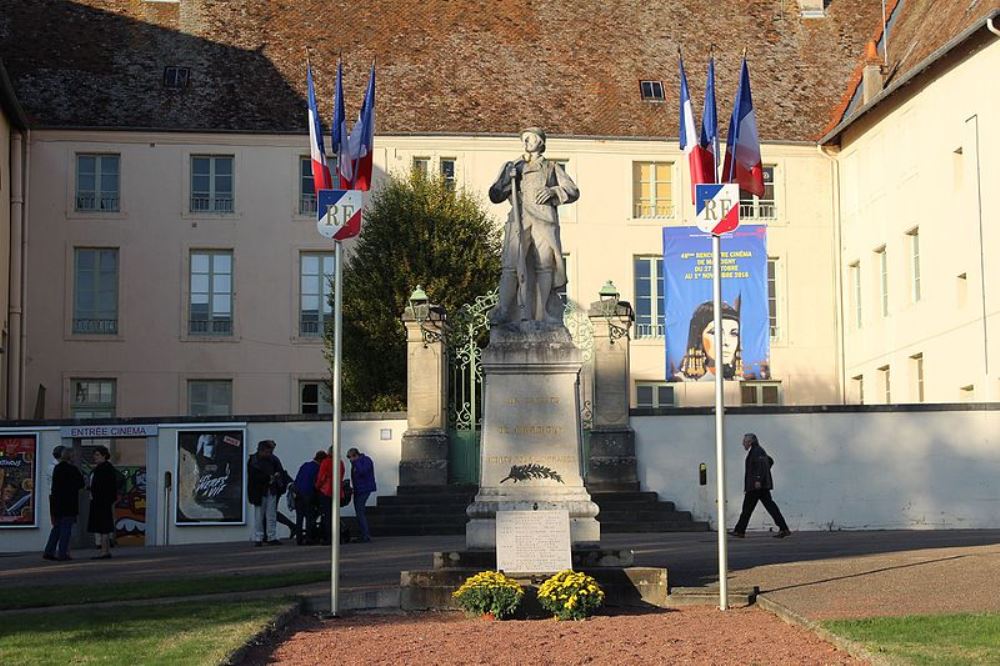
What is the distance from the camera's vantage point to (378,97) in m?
45.1

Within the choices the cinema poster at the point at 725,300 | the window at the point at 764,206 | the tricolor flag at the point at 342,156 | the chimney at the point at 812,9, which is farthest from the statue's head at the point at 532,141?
the chimney at the point at 812,9

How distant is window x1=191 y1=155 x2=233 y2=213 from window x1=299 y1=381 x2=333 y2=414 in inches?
197

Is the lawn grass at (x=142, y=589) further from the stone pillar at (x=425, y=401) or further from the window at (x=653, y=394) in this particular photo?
the window at (x=653, y=394)

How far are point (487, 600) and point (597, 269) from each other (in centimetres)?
3025

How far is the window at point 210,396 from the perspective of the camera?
44.2 m

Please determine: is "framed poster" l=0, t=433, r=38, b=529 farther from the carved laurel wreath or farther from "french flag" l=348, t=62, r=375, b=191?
the carved laurel wreath

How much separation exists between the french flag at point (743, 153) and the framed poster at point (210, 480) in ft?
44.0

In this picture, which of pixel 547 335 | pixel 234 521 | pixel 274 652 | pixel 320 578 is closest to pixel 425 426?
pixel 234 521

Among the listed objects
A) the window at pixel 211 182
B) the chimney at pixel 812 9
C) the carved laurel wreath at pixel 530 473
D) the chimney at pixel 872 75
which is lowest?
the carved laurel wreath at pixel 530 473

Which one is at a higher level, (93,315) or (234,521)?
(93,315)

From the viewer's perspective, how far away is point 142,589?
18.0 meters

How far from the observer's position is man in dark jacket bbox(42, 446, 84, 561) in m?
24.2

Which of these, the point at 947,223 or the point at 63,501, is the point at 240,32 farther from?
the point at 63,501

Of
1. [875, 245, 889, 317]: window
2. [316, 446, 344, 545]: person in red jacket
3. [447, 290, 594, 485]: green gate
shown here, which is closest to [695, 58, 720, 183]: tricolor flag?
[316, 446, 344, 545]: person in red jacket
